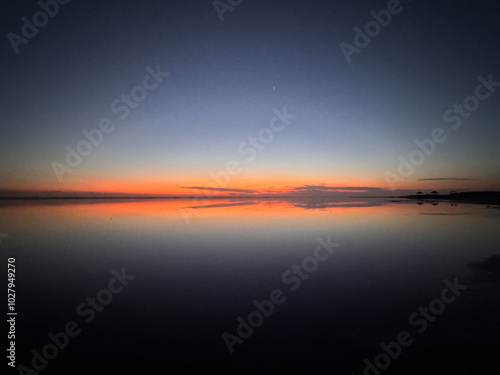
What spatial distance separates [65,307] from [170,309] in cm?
337

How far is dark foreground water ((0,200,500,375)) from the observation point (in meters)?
6.33

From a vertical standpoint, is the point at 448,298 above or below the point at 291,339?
below

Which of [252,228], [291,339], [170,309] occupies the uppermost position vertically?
[252,228]

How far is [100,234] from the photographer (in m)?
22.1

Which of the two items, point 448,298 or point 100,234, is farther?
point 100,234

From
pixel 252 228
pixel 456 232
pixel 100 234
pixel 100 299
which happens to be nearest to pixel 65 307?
pixel 100 299

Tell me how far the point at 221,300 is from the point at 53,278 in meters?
7.48

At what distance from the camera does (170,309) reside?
352 inches

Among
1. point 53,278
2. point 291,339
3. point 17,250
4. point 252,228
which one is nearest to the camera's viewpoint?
point 291,339

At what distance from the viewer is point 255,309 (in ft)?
29.6

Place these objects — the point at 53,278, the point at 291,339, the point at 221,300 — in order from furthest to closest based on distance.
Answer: the point at 53,278 < the point at 221,300 < the point at 291,339

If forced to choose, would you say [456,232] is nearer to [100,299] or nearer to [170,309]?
[170,309]

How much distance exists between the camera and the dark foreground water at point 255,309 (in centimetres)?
633

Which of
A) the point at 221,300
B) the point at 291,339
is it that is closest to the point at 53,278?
the point at 221,300
